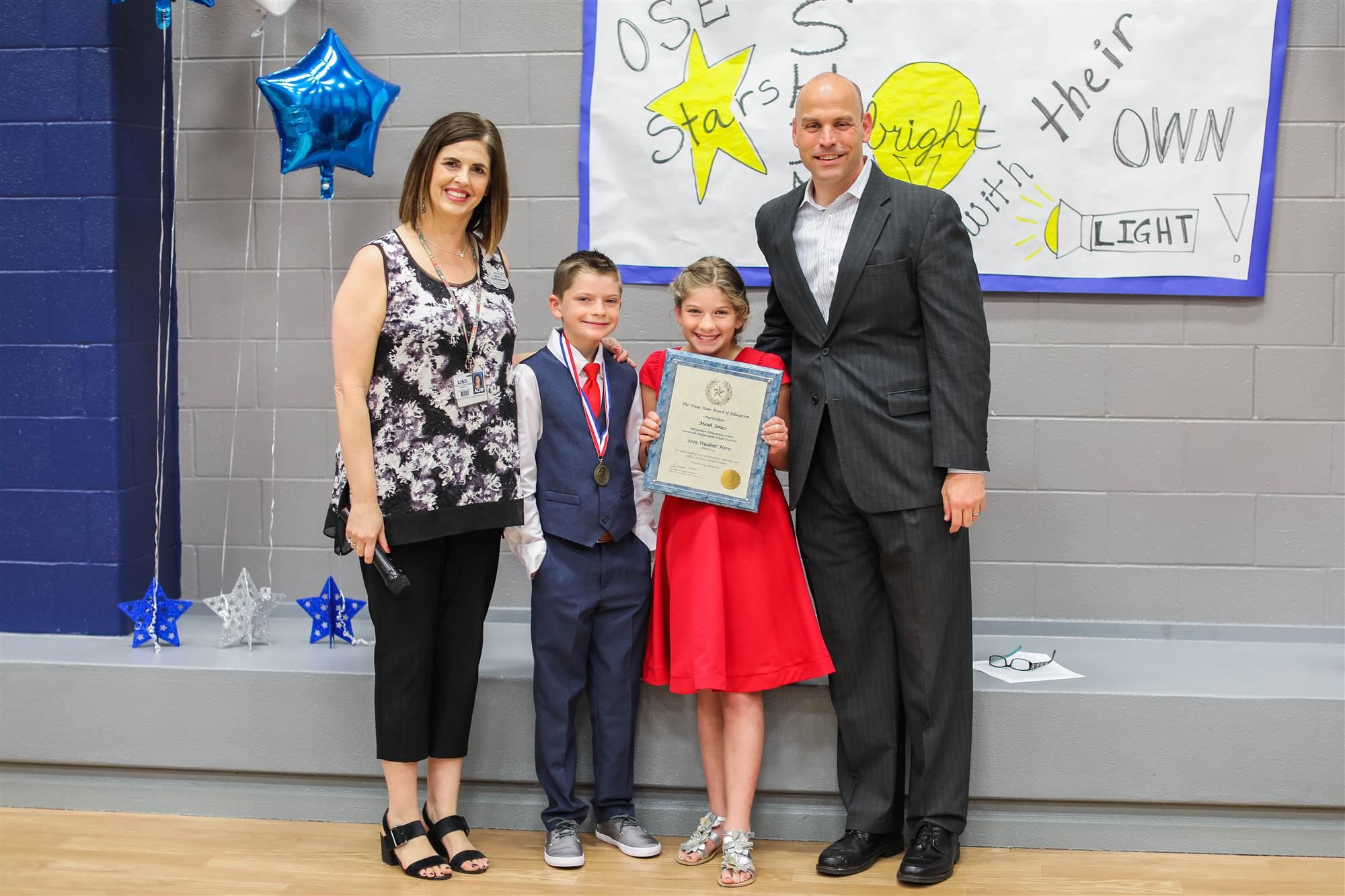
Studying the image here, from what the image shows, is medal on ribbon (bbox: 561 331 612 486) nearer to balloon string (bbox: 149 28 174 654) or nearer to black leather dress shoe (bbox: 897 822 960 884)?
black leather dress shoe (bbox: 897 822 960 884)

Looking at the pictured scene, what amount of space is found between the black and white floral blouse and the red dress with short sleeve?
1.17 feet

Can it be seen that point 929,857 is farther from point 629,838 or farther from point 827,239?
point 827,239

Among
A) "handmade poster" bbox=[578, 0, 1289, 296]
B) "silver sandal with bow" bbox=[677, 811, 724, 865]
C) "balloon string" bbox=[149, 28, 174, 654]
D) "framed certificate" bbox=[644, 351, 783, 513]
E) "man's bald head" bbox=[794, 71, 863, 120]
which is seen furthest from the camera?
"balloon string" bbox=[149, 28, 174, 654]

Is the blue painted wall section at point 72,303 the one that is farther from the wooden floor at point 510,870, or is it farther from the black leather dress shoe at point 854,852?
the black leather dress shoe at point 854,852

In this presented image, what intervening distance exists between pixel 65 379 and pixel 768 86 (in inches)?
75.5

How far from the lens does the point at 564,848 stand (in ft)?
7.72

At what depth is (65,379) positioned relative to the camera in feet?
9.73

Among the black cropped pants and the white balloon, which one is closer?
the black cropped pants

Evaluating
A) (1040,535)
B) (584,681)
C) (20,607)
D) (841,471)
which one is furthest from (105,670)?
(1040,535)

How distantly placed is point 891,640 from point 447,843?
3.22 ft

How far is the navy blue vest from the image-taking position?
7.60 ft

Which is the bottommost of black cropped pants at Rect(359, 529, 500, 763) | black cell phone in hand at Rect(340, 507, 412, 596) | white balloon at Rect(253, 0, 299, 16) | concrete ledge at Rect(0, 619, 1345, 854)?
concrete ledge at Rect(0, 619, 1345, 854)

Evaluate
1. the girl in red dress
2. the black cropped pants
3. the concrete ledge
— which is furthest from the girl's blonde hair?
the concrete ledge

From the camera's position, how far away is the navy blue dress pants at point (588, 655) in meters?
2.34
